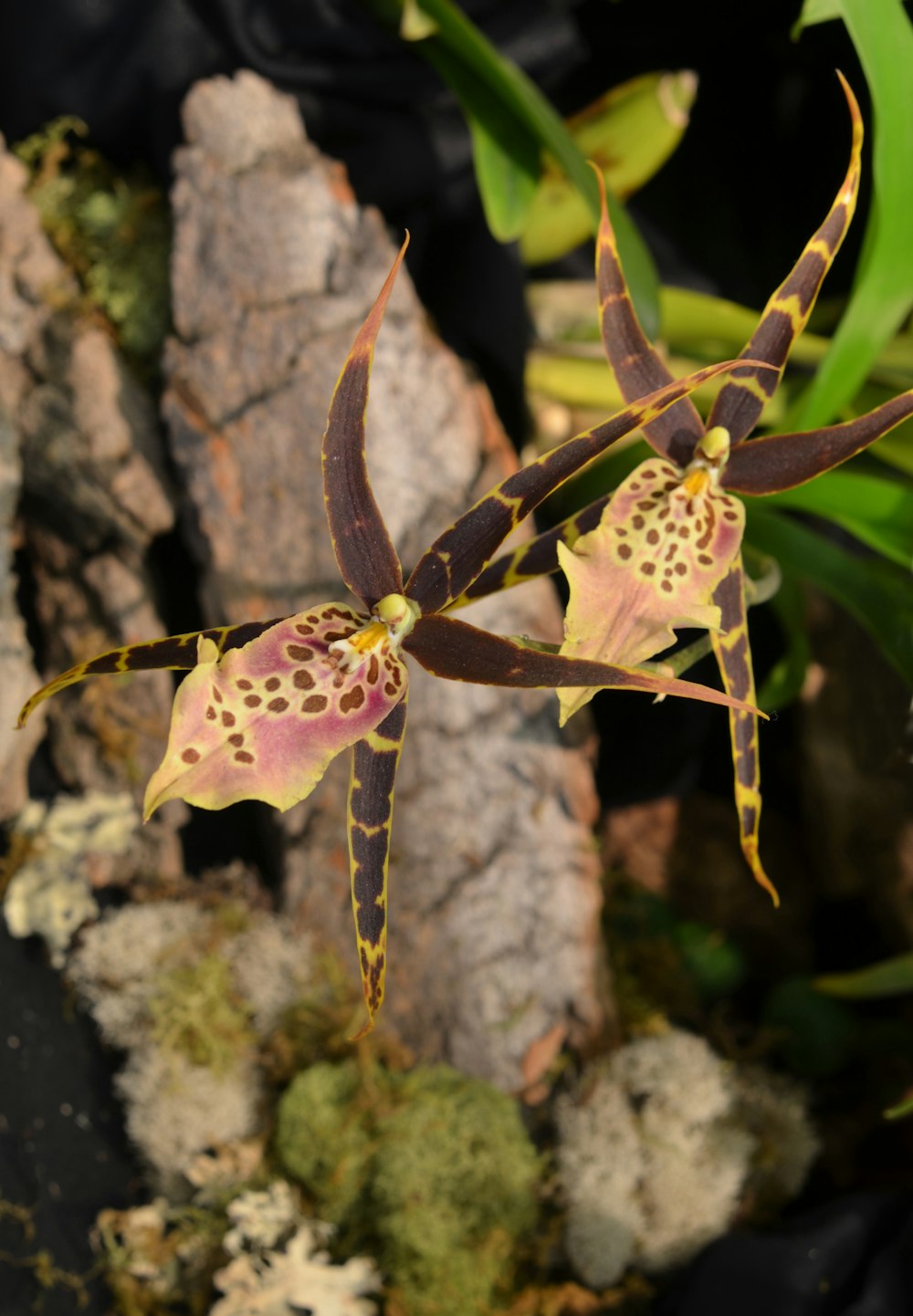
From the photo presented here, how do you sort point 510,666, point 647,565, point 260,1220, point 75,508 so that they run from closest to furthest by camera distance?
1. point 510,666
2. point 647,565
3. point 260,1220
4. point 75,508

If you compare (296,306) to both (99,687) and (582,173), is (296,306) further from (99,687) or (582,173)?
(99,687)

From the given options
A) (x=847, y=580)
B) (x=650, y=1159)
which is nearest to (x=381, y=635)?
(x=847, y=580)

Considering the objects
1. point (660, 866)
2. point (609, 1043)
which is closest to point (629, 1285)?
point (609, 1043)

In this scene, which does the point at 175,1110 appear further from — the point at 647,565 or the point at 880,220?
the point at 880,220

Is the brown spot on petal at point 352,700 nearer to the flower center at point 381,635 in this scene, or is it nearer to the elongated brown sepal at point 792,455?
the flower center at point 381,635

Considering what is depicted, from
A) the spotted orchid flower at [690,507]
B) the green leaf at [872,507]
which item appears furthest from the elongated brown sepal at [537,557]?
the green leaf at [872,507]

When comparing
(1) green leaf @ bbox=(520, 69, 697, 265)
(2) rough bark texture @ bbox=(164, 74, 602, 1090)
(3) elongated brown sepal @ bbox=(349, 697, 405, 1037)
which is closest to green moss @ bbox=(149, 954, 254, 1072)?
(2) rough bark texture @ bbox=(164, 74, 602, 1090)
